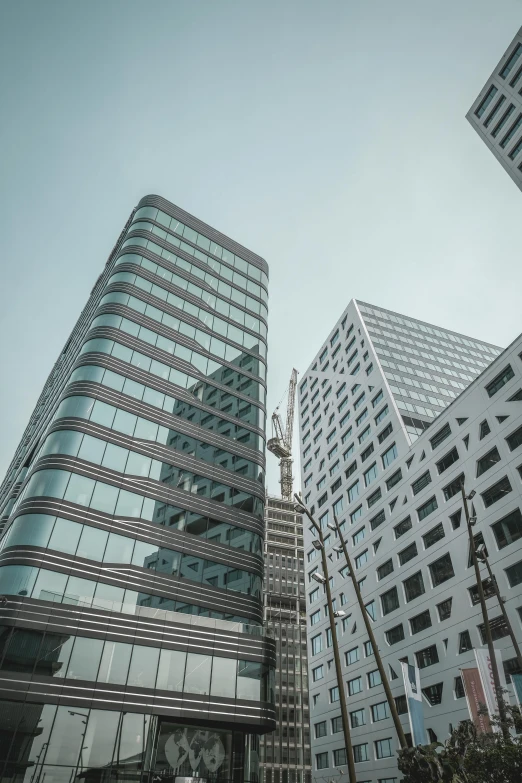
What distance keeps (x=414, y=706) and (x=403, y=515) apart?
32937mm

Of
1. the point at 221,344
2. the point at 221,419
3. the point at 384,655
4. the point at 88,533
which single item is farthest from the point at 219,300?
the point at 384,655

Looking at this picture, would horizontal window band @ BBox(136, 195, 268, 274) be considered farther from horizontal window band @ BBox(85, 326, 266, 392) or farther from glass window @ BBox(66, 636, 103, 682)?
glass window @ BBox(66, 636, 103, 682)

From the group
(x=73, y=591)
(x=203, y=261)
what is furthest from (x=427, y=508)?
(x=203, y=261)

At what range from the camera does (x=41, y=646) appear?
25.8 metres

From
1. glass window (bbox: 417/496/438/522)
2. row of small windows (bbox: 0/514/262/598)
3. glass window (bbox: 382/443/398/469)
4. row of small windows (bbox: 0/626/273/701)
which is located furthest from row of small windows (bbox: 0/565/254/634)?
glass window (bbox: 382/443/398/469)

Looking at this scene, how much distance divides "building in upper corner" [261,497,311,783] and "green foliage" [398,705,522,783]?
94.1 m

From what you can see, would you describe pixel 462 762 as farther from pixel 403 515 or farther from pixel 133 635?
pixel 403 515

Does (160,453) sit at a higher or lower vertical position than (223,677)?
higher

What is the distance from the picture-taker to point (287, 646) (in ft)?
378

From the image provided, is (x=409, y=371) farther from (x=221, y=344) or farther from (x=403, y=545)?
(x=221, y=344)

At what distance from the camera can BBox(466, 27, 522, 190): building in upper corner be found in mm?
59000

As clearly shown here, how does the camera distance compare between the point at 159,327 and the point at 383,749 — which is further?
the point at 383,749

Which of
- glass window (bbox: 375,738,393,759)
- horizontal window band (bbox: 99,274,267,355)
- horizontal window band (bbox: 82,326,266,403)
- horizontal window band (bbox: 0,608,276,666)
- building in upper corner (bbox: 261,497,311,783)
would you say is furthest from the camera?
building in upper corner (bbox: 261,497,311,783)

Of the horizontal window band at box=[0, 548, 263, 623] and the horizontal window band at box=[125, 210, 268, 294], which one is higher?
the horizontal window band at box=[125, 210, 268, 294]
